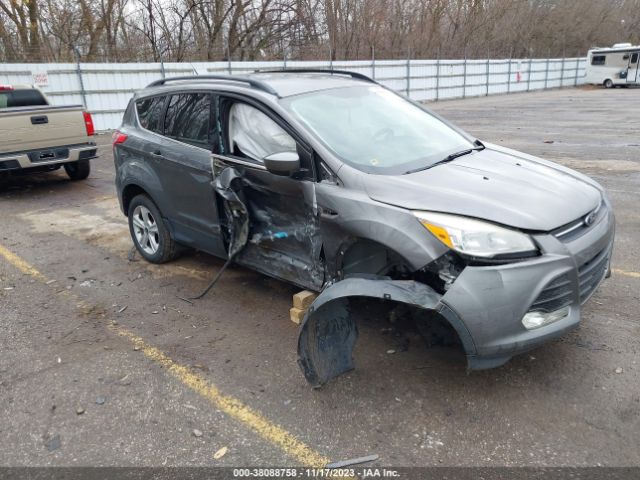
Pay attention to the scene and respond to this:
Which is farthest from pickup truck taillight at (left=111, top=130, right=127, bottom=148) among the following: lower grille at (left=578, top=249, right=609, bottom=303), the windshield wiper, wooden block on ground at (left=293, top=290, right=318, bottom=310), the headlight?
lower grille at (left=578, top=249, right=609, bottom=303)

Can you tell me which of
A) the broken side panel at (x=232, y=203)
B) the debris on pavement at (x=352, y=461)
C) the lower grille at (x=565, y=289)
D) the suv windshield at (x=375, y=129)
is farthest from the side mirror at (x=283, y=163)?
the debris on pavement at (x=352, y=461)

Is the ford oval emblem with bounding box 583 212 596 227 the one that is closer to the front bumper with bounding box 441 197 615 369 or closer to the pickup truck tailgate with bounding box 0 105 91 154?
the front bumper with bounding box 441 197 615 369

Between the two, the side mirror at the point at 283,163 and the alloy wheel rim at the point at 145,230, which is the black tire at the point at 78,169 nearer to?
the alloy wheel rim at the point at 145,230

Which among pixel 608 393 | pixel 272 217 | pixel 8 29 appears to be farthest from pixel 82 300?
pixel 8 29

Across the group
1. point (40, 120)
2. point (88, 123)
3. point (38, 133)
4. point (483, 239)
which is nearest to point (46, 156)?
point (38, 133)

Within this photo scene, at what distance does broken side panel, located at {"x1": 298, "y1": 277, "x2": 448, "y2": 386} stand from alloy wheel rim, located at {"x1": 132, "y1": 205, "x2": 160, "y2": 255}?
262 cm

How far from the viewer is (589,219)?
10.1 feet

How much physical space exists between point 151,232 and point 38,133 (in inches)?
165

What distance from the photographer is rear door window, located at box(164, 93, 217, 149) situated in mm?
4203

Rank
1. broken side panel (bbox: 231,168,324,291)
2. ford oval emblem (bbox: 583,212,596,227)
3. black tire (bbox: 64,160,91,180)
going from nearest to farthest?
ford oval emblem (bbox: 583,212,596,227) → broken side panel (bbox: 231,168,324,291) → black tire (bbox: 64,160,91,180)

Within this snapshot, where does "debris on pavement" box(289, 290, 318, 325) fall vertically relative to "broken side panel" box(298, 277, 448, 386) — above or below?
below

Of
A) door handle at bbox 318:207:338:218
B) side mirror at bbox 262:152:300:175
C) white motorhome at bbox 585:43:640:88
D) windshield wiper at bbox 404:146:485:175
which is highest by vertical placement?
side mirror at bbox 262:152:300:175

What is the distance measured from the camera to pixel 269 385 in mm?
3178

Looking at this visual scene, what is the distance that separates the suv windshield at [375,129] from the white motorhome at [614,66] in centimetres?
3506
